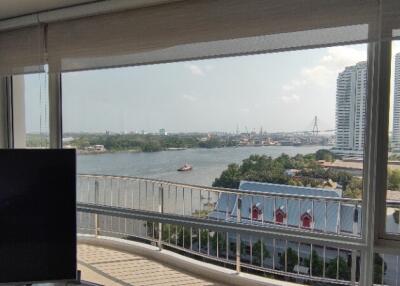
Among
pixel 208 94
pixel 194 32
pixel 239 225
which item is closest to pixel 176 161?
pixel 208 94

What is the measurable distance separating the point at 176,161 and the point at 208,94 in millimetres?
611

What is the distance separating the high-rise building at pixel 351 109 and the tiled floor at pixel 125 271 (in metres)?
1.77

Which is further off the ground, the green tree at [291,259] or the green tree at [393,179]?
the green tree at [393,179]

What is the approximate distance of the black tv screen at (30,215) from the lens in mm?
2047

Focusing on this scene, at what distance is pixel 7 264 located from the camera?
80.4 inches

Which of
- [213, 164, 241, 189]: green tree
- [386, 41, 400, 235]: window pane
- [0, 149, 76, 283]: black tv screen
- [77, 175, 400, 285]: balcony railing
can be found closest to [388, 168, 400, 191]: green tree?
[386, 41, 400, 235]: window pane

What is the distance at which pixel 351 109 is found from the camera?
215 cm

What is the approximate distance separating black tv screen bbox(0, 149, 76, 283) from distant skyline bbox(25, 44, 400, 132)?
1170 mm

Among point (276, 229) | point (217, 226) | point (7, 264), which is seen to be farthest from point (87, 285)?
point (276, 229)

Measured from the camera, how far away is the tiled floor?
129 inches

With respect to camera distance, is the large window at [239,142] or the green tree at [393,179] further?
the large window at [239,142]

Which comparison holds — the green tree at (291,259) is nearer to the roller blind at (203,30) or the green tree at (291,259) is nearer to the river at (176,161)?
the river at (176,161)

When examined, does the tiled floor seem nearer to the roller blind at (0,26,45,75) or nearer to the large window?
the large window

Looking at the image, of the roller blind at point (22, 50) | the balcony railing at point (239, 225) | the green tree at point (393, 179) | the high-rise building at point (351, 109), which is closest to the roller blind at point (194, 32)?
the roller blind at point (22, 50)
